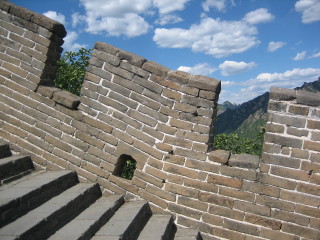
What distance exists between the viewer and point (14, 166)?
320cm

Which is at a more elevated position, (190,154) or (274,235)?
(190,154)

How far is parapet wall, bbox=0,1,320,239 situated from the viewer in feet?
9.54

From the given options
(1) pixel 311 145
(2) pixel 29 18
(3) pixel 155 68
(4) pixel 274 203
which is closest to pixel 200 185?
(4) pixel 274 203

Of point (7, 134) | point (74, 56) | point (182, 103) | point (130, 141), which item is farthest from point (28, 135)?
point (74, 56)

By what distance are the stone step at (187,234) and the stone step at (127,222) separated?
387mm

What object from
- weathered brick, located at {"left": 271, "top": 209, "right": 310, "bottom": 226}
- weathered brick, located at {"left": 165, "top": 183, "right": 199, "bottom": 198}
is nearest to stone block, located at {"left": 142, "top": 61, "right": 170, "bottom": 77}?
weathered brick, located at {"left": 165, "top": 183, "right": 199, "bottom": 198}

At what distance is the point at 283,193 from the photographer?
2920 mm

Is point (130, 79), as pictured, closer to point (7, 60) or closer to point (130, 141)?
point (130, 141)

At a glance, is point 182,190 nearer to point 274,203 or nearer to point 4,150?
point 274,203

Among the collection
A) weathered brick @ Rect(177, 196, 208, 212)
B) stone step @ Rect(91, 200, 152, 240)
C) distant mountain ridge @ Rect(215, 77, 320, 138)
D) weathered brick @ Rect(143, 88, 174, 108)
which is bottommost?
stone step @ Rect(91, 200, 152, 240)

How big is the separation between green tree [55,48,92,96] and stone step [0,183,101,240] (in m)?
6.08

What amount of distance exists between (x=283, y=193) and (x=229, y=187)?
56 cm

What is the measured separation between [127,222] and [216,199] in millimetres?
1051

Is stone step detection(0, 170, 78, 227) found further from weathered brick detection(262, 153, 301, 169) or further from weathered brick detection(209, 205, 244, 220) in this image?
weathered brick detection(262, 153, 301, 169)
